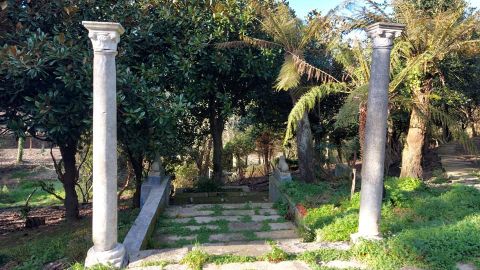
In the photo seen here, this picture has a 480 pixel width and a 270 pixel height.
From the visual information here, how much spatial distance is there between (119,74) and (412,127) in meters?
6.80

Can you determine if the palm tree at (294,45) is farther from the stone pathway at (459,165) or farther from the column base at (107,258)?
the column base at (107,258)

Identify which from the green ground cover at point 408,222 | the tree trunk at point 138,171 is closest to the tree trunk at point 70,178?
the tree trunk at point 138,171

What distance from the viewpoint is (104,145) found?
4.70m

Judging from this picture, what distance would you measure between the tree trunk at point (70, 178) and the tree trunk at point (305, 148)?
5.47 m

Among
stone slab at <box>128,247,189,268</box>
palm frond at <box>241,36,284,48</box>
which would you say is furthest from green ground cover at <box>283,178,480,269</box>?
palm frond at <box>241,36,284,48</box>

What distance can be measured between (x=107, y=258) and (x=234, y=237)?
2755 millimetres

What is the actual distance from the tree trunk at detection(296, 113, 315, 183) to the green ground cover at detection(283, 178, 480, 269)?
54cm

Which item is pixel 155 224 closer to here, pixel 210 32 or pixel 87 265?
pixel 87 265

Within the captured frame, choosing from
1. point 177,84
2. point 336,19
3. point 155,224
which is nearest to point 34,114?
point 155,224

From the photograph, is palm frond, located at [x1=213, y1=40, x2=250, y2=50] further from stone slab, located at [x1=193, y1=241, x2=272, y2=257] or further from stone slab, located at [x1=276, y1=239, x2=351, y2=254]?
stone slab, located at [x1=276, y1=239, x2=351, y2=254]

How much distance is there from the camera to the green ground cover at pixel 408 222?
470 centimetres

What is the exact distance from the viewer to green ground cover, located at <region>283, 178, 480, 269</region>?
185 inches

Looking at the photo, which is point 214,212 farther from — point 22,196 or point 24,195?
point 24,195

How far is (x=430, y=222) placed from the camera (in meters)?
6.21
